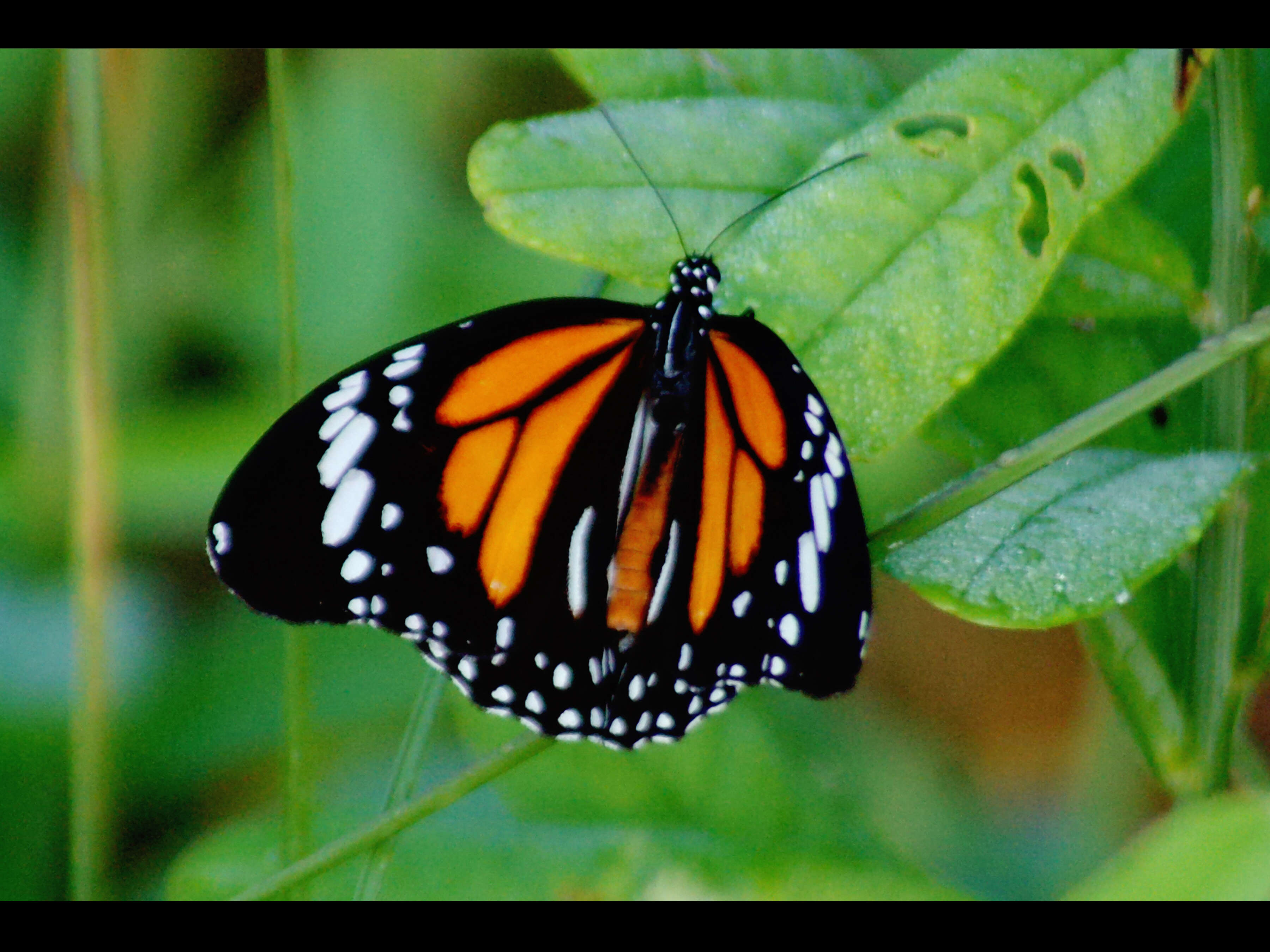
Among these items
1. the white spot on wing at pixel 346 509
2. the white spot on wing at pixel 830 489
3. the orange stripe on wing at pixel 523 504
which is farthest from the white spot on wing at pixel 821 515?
the white spot on wing at pixel 346 509

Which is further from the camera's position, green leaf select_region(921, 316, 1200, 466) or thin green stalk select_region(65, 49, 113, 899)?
thin green stalk select_region(65, 49, 113, 899)

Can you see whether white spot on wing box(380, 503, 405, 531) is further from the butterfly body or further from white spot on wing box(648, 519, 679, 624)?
white spot on wing box(648, 519, 679, 624)

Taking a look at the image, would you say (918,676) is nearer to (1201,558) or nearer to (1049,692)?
(1049,692)

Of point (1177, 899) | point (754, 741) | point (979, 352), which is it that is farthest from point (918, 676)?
point (1177, 899)

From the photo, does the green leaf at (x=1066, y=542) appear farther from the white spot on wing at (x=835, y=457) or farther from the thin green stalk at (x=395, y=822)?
the thin green stalk at (x=395, y=822)

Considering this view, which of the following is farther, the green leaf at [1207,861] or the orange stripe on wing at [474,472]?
the orange stripe on wing at [474,472]

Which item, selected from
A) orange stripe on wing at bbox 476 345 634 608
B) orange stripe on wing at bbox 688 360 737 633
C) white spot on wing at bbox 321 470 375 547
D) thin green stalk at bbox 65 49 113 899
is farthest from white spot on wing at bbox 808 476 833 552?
thin green stalk at bbox 65 49 113 899
